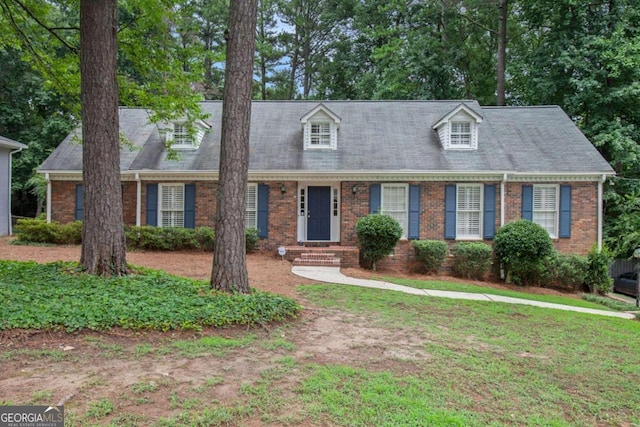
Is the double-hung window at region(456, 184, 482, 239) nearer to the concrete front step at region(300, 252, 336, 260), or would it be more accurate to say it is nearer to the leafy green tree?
the concrete front step at region(300, 252, 336, 260)

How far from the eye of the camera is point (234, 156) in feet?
19.3

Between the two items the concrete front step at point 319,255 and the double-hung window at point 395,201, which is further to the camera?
the double-hung window at point 395,201

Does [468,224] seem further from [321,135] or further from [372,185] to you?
[321,135]

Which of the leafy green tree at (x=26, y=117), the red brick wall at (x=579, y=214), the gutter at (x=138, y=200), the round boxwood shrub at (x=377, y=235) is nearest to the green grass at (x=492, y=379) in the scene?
the round boxwood shrub at (x=377, y=235)

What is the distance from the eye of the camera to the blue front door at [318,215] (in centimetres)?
1247

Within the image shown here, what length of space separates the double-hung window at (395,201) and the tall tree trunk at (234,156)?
6918mm

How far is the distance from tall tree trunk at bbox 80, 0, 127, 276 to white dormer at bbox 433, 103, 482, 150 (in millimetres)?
10196

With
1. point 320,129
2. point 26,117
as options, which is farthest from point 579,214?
point 26,117

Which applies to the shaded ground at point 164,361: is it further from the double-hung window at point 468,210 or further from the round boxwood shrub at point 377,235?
the double-hung window at point 468,210

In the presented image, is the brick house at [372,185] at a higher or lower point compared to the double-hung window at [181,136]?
lower

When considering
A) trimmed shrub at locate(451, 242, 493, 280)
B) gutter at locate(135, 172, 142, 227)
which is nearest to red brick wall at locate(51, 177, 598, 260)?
gutter at locate(135, 172, 142, 227)

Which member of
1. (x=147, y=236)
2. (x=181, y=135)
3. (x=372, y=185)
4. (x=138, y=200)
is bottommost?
(x=147, y=236)

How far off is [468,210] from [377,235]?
3.53 metres

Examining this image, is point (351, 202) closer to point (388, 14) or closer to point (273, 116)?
point (273, 116)
